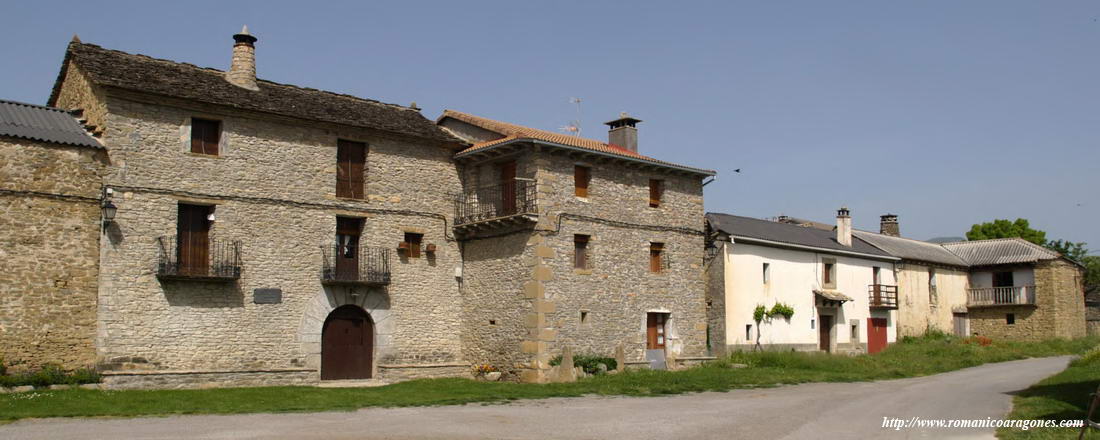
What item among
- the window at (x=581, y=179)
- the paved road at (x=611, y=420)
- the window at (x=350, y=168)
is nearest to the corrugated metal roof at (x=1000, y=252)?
the paved road at (x=611, y=420)

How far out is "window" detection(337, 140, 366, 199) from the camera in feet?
75.9

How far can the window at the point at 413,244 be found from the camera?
24.1 meters

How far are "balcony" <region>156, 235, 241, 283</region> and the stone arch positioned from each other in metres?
2.18

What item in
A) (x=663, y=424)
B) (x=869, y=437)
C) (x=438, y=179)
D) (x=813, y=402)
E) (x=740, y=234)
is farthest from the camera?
(x=740, y=234)

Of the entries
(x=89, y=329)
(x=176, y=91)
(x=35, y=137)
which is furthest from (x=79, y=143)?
(x=89, y=329)

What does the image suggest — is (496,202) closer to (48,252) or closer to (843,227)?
(48,252)

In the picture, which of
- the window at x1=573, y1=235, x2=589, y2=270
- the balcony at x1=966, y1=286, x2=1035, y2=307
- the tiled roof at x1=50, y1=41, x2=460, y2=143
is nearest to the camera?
the tiled roof at x1=50, y1=41, x2=460, y2=143

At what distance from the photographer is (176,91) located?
2052cm

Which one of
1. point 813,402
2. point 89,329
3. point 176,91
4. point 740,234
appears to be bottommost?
point 813,402

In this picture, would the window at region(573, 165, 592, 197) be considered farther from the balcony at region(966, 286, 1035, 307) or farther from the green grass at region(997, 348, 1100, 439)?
the balcony at region(966, 286, 1035, 307)

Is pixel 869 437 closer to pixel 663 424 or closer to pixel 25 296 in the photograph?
pixel 663 424

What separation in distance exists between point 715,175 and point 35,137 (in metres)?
17.6

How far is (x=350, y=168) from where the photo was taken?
2333cm

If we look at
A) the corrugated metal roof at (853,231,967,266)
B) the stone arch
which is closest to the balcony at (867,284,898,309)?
the corrugated metal roof at (853,231,967,266)
